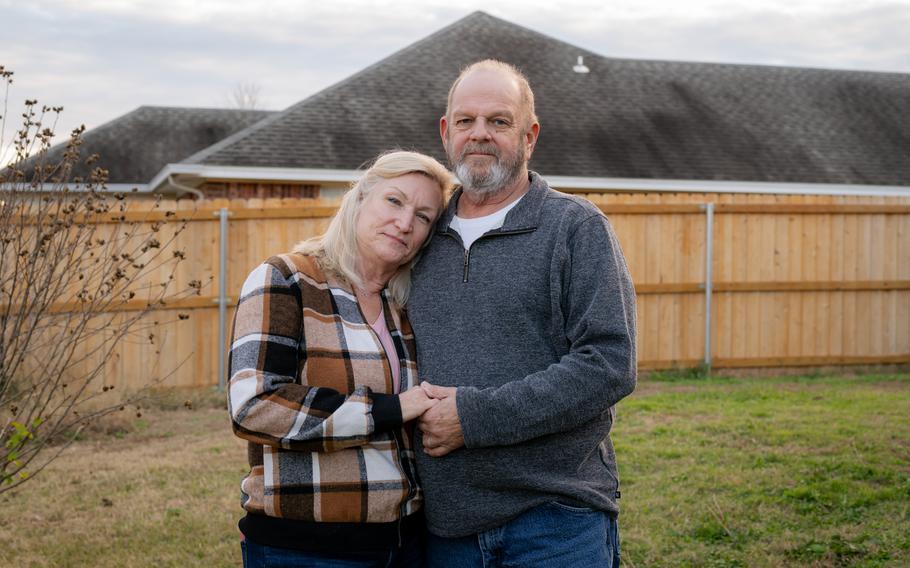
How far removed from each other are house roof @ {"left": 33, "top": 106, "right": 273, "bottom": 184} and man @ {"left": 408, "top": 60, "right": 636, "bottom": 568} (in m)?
17.0

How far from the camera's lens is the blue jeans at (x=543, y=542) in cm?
255

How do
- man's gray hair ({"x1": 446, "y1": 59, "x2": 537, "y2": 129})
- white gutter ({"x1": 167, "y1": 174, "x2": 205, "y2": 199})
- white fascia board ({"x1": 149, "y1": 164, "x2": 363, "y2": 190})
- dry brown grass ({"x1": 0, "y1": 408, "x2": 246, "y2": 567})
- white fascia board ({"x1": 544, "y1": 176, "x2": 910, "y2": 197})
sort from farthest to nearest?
white fascia board ({"x1": 544, "y1": 176, "x2": 910, "y2": 197})
white gutter ({"x1": 167, "y1": 174, "x2": 205, "y2": 199})
white fascia board ({"x1": 149, "y1": 164, "x2": 363, "y2": 190})
dry brown grass ({"x1": 0, "y1": 408, "x2": 246, "y2": 567})
man's gray hair ({"x1": 446, "y1": 59, "x2": 537, "y2": 129})

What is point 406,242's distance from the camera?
2754mm

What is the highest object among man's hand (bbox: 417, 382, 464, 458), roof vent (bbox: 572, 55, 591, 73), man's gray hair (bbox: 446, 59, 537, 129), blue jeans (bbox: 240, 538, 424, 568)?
roof vent (bbox: 572, 55, 591, 73)

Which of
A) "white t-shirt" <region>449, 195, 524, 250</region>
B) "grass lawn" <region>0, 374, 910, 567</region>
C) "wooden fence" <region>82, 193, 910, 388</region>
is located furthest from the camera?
"wooden fence" <region>82, 193, 910, 388</region>

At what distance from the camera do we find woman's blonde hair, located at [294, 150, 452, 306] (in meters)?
2.70

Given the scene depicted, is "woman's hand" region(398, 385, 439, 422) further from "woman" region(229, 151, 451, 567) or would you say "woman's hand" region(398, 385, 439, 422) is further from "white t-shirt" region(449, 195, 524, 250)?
"white t-shirt" region(449, 195, 524, 250)

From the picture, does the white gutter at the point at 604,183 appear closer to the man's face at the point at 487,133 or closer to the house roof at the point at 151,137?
the house roof at the point at 151,137

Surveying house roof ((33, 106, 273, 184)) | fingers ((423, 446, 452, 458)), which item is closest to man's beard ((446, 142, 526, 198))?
fingers ((423, 446, 452, 458))

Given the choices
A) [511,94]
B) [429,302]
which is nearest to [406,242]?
[429,302]

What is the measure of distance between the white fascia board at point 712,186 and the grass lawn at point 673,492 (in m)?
5.66

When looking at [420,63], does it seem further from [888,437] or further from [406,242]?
[406,242]

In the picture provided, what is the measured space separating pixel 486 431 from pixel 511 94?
1.06 metres

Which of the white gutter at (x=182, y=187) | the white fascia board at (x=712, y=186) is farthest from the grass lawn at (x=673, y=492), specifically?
the white fascia board at (x=712, y=186)
